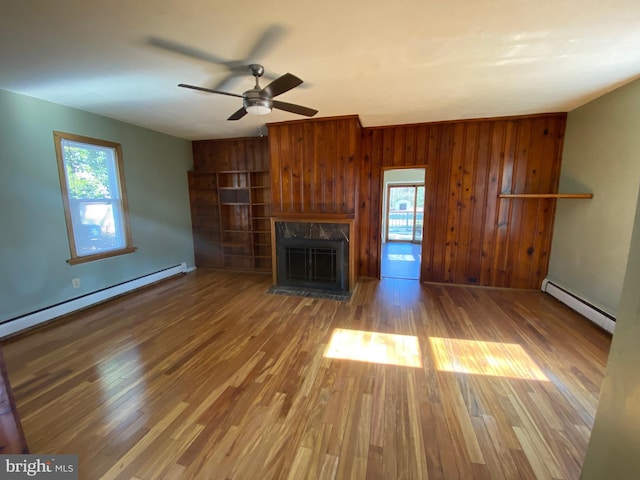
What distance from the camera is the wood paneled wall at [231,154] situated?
16.1 ft

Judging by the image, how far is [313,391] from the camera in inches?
76.1

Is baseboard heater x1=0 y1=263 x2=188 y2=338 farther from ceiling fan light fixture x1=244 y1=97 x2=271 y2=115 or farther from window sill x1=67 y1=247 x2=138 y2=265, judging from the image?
ceiling fan light fixture x1=244 y1=97 x2=271 y2=115

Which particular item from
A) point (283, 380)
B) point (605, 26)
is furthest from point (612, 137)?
point (283, 380)

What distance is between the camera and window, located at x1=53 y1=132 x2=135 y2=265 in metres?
3.26

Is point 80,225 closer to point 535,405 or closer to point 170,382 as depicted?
point 170,382

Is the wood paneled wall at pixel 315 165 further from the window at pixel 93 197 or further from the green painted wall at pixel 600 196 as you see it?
the green painted wall at pixel 600 196

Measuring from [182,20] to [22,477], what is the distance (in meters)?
2.49

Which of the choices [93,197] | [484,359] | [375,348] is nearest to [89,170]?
[93,197]

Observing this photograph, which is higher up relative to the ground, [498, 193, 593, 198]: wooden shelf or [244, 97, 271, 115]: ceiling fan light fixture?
[244, 97, 271, 115]: ceiling fan light fixture

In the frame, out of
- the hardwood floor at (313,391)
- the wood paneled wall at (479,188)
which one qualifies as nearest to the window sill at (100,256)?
the hardwood floor at (313,391)

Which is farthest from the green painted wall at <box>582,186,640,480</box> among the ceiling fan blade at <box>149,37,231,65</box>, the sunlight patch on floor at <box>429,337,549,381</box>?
the ceiling fan blade at <box>149,37,231,65</box>

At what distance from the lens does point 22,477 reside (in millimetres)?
1210

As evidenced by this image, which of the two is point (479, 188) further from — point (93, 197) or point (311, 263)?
point (93, 197)

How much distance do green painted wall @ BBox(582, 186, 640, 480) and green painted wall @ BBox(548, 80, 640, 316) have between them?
2.42m
